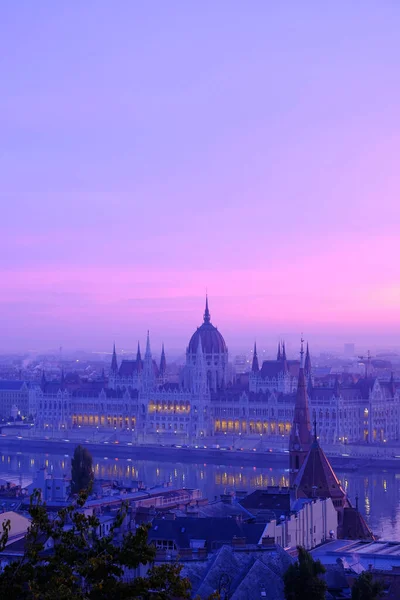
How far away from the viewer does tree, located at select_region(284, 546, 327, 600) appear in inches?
605

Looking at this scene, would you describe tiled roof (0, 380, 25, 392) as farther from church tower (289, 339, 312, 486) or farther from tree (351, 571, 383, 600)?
tree (351, 571, 383, 600)

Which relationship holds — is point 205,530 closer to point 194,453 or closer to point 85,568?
point 85,568

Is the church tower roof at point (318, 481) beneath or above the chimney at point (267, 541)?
above

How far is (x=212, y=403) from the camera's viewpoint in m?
72.3

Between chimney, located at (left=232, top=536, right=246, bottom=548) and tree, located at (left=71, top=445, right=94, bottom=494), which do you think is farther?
tree, located at (left=71, top=445, right=94, bottom=494)

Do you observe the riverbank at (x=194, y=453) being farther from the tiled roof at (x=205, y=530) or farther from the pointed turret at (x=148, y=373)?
the tiled roof at (x=205, y=530)

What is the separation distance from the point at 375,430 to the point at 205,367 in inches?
433

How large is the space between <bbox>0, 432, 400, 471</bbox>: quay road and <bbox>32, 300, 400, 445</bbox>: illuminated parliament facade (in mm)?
3123

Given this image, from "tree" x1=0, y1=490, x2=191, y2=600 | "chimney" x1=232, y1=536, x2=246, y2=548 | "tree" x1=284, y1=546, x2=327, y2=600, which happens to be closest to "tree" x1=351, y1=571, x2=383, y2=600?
"tree" x1=284, y1=546, x2=327, y2=600

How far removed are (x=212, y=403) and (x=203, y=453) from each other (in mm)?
9702

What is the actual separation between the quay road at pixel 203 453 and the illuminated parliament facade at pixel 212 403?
3.12 metres

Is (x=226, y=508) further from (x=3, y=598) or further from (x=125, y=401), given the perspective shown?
(x=125, y=401)

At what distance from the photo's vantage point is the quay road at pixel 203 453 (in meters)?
57.2

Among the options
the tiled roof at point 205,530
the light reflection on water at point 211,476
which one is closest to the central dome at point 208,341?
the light reflection on water at point 211,476
